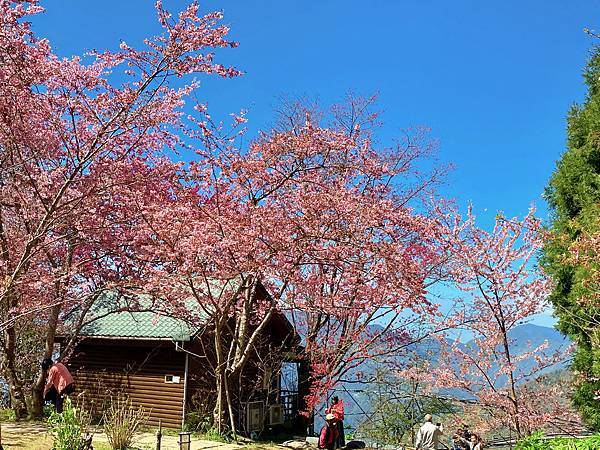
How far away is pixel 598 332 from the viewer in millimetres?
11945

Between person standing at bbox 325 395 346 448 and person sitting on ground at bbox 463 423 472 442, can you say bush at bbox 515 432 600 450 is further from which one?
person sitting on ground at bbox 463 423 472 442

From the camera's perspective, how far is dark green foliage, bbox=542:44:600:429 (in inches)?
584

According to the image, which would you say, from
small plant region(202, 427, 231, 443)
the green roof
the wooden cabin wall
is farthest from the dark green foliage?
the wooden cabin wall

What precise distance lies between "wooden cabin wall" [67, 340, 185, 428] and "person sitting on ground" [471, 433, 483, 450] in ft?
22.8

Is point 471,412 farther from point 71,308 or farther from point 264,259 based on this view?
point 71,308

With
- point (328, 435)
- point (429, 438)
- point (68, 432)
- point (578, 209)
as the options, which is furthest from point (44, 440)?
point (578, 209)

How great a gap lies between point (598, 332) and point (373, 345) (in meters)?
5.41

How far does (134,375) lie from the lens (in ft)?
49.9

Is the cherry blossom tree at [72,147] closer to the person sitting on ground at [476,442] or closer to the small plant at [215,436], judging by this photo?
the small plant at [215,436]

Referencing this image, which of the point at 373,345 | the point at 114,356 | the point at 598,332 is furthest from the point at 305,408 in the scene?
the point at 598,332

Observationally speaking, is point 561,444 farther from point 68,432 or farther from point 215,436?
point 215,436

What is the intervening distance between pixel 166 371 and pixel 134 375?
102 centimetres

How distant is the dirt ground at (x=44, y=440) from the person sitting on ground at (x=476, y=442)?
4.68 metres

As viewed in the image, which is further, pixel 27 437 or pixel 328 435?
pixel 328 435
